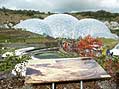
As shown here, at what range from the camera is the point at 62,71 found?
8.78 meters

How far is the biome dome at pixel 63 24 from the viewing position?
190 ft

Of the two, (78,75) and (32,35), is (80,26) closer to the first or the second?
(32,35)

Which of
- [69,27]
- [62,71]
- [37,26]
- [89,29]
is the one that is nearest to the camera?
[62,71]

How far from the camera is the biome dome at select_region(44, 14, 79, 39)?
58.0 m

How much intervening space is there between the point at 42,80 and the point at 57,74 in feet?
1.50

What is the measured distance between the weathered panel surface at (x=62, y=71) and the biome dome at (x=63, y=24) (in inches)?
1888

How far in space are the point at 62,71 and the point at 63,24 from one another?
49295 mm

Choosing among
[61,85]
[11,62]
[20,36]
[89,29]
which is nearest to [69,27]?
[89,29]

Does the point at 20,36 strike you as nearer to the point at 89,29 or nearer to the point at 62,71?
the point at 89,29

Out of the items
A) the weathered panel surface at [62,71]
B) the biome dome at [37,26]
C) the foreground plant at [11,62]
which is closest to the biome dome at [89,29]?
the biome dome at [37,26]

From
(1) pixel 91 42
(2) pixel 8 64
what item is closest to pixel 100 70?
(2) pixel 8 64

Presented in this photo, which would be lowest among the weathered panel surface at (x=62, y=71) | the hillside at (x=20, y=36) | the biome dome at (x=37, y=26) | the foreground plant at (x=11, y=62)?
the hillside at (x=20, y=36)

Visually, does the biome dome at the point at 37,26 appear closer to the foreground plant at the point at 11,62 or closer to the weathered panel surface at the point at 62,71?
the foreground plant at the point at 11,62

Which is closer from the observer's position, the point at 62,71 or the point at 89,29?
the point at 62,71
